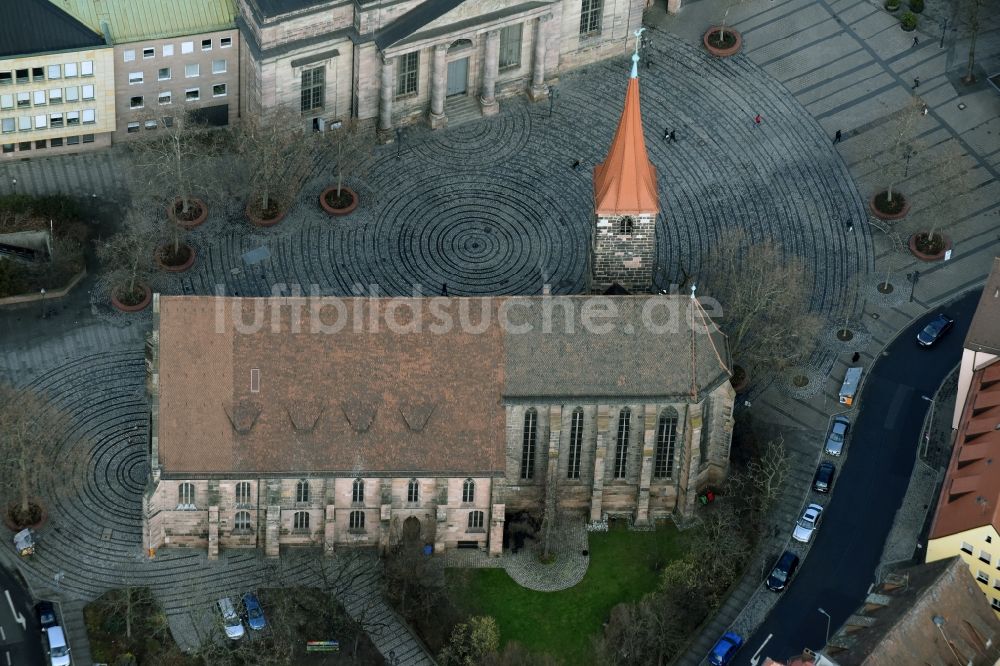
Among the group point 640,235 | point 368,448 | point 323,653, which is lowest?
point 323,653

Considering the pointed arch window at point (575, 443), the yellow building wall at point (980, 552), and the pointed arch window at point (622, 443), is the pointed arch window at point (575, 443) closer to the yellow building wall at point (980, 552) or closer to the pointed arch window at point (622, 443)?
the pointed arch window at point (622, 443)

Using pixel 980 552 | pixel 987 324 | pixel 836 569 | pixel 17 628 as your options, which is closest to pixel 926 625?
pixel 980 552

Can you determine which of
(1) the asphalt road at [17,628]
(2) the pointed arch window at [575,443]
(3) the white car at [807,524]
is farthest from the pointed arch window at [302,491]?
(3) the white car at [807,524]

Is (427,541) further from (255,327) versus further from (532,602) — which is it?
(255,327)

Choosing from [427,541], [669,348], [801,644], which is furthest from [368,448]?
[801,644]

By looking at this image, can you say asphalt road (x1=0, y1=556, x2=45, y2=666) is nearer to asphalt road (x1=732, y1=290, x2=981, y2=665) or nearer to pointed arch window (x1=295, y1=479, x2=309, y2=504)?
pointed arch window (x1=295, y1=479, x2=309, y2=504)

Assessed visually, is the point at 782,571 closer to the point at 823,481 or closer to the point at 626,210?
the point at 823,481
